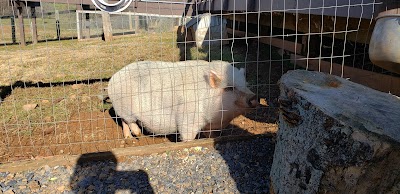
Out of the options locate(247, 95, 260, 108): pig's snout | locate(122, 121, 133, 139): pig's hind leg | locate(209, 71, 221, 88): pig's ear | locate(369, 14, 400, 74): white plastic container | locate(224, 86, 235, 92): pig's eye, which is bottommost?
locate(122, 121, 133, 139): pig's hind leg

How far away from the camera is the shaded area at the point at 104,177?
3.36 m

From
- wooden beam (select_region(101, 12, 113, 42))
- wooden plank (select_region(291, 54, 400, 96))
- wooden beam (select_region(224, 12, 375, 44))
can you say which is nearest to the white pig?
wooden beam (select_region(224, 12, 375, 44))

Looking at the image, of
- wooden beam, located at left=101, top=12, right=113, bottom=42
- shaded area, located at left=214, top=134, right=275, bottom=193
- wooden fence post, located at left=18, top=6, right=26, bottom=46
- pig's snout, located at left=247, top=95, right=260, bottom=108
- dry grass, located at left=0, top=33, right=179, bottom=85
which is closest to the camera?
shaded area, located at left=214, top=134, right=275, bottom=193

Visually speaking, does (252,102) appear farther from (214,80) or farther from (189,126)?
(189,126)

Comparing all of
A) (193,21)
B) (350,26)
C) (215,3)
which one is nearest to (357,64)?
(350,26)

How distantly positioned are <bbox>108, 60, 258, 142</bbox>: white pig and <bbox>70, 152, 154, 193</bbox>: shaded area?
116 centimetres

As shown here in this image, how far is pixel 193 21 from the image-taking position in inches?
502

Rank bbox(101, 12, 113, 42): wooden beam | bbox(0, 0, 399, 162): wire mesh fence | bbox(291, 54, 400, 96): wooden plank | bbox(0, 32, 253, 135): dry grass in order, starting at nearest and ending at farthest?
bbox(291, 54, 400, 96): wooden plank < bbox(0, 0, 399, 162): wire mesh fence < bbox(0, 32, 253, 135): dry grass < bbox(101, 12, 113, 42): wooden beam

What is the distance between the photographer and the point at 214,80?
181 inches

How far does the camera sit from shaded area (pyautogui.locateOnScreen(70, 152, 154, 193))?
3.36 meters

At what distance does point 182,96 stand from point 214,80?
1.55 ft

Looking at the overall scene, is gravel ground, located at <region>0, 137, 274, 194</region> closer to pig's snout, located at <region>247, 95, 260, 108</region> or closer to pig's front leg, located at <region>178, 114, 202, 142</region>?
pig's front leg, located at <region>178, 114, 202, 142</region>

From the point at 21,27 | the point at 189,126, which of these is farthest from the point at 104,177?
the point at 21,27

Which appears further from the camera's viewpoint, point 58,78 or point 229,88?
point 58,78
